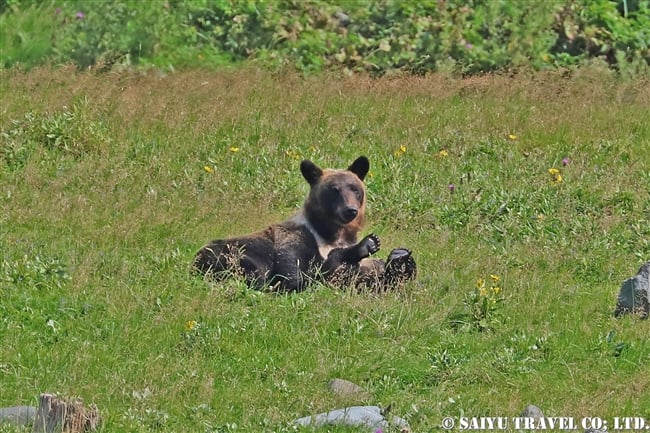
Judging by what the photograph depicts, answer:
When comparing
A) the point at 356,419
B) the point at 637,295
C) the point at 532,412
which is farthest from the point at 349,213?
the point at 356,419

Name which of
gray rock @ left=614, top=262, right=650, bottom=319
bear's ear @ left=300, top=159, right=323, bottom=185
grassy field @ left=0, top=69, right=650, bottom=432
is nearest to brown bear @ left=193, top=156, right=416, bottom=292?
bear's ear @ left=300, top=159, right=323, bottom=185

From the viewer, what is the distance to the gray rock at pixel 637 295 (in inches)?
419

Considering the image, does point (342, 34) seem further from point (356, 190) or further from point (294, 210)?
point (356, 190)

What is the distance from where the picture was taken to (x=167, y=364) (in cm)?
977

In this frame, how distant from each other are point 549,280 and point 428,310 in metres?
1.58

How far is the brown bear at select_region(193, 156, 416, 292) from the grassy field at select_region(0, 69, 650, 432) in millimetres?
336

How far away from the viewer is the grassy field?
31.1ft

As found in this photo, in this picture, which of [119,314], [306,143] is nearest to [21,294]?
[119,314]

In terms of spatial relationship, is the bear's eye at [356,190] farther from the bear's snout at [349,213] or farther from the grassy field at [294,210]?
the grassy field at [294,210]

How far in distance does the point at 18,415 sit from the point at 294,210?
623 centimetres

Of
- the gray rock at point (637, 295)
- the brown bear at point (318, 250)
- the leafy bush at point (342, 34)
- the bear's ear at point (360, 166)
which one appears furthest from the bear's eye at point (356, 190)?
the leafy bush at point (342, 34)

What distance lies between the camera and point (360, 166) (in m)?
12.8

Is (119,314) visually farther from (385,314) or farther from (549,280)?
(549,280)

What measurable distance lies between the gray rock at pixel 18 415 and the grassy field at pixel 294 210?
41 centimetres
